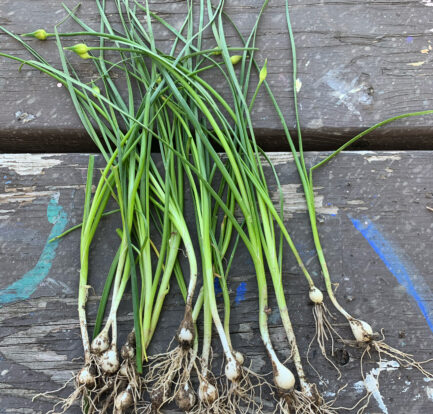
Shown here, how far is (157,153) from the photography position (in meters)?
0.84

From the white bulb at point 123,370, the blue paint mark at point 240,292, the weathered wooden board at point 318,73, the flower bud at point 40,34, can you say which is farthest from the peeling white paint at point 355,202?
the flower bud at point 40,34

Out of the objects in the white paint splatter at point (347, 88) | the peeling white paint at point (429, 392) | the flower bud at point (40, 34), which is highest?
the flower bud at point (40, 34)

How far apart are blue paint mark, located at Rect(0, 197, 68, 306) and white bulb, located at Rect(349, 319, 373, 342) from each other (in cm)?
61

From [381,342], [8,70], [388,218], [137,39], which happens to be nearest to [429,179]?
[388,218]

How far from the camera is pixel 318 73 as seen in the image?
34.9 inches

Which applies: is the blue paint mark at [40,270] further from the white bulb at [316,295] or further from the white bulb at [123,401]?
the white bulb at [316,295]

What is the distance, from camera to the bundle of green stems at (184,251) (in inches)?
26.9

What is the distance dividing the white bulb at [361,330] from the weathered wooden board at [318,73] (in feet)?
1.30

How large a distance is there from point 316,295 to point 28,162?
0.67 metres

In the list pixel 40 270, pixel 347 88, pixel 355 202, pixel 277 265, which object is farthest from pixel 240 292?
pixel 347 88

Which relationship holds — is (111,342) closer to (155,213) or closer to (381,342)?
(155,213)

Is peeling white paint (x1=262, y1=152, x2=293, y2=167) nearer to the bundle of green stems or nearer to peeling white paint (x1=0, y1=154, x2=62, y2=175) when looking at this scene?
the bundle of green stems

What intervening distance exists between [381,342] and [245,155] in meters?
0.44

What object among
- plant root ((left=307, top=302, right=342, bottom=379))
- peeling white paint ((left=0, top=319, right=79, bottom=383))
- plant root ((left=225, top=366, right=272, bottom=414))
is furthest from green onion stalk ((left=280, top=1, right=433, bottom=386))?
peeling white paint ((left=0, top=319, right=79, bottom=383))
